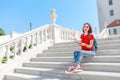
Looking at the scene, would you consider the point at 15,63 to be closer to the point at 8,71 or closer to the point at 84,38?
the point at 8,71

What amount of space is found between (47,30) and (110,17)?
32403 mm

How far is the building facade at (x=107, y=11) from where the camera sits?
37188 mm

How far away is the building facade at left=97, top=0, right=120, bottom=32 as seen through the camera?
122 feet

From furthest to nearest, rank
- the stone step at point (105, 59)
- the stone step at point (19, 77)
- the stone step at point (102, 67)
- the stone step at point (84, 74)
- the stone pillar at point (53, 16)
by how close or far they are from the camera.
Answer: the stone pillar at point (53, 16) → the stone step at point (19, 77) → the stone step at point (105, 59) → the stone step at point (102, 67) → the stone step at point (84, 74)

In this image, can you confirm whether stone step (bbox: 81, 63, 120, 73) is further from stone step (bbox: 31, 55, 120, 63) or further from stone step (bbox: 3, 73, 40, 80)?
stone step (bbox: 3, 73, 40, 80)

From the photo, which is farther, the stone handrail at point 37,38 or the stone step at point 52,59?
the stone handrail at point 37,38

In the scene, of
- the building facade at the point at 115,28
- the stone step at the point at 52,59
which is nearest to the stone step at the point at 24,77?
the stone step at the point at 52,59

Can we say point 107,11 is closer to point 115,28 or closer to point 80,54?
point 115,28

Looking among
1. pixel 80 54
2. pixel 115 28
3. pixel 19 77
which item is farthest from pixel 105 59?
pixel 115 28

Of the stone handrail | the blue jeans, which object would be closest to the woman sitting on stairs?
the blue jeans

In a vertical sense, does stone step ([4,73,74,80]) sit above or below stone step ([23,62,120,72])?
below

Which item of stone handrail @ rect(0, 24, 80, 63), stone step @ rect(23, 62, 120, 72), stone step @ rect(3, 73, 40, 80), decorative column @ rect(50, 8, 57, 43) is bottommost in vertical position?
stone step @ rect(3, 73, 40, 80)

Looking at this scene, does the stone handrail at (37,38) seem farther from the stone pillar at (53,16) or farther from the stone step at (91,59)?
the stone step at (91,59)

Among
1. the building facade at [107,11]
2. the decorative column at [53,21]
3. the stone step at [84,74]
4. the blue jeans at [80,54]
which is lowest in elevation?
the stone step at [84,74]
